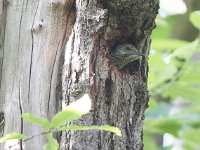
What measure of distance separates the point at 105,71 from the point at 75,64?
0.11 metres

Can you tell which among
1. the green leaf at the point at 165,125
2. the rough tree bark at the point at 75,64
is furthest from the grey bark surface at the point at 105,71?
the green leaf at the point at 165,125

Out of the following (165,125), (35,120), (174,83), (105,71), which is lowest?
(35,120)

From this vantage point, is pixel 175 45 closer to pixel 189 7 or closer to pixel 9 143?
pixel 189 7

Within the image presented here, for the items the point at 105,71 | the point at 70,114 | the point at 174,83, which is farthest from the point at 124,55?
the point at 174,83

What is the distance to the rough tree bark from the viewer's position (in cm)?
206

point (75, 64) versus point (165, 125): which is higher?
point (165, 125)

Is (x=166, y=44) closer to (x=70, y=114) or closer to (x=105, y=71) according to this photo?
(x=105, y=71)

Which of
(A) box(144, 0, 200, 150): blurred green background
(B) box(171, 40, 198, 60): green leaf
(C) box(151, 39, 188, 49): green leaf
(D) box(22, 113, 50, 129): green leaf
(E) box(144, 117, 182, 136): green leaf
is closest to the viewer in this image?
(D) box(22, 113, 50, 129): green leaf

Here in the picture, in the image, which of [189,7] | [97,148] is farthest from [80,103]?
[189,7]

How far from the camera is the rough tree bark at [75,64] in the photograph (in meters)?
2.06

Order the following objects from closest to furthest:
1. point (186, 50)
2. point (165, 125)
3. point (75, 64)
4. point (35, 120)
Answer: point (35, 120) < point (75, 64) < point (186, 50) < point (165, 125)

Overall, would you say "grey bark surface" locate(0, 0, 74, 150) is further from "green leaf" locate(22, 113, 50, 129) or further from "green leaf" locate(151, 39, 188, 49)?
"green leaf" locate(151, 39, 188, 49)

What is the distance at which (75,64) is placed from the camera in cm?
208

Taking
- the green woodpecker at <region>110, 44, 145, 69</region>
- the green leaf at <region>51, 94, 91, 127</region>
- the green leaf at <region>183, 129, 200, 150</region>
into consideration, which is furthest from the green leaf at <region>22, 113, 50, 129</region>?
the green leaf at <region>183, 129, 200, 150</region>
